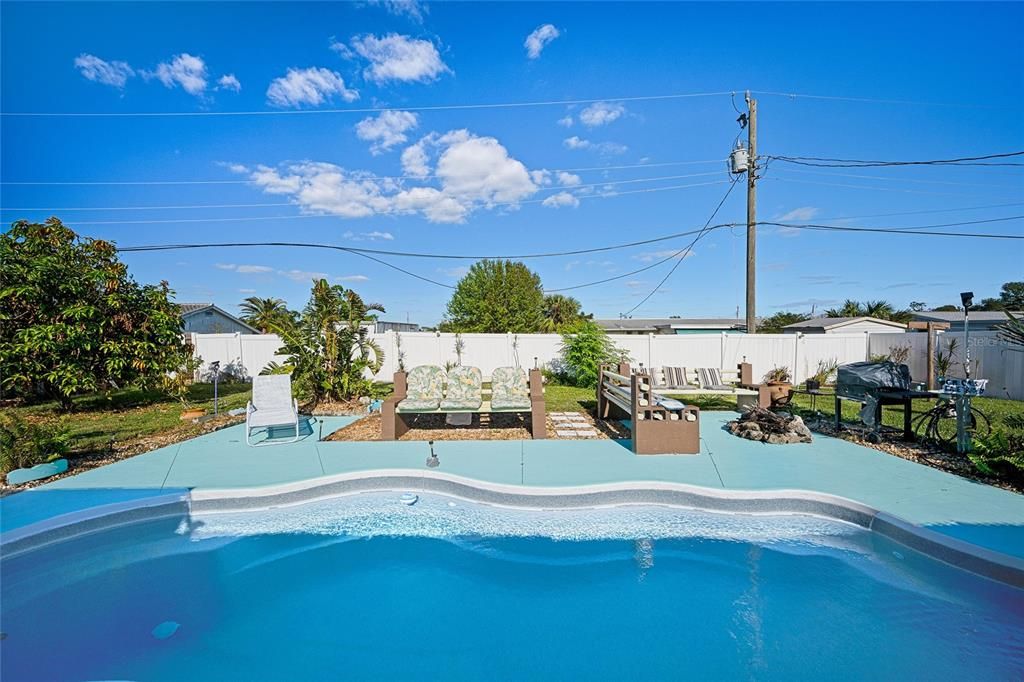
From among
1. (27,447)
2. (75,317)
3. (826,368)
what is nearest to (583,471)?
(27,447)

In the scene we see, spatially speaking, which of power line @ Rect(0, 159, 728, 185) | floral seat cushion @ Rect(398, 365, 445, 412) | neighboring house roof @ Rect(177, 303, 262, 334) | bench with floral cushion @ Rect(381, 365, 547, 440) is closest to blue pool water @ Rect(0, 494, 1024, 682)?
bench with floral cushion @ Rect(381, 365, 547, 440)

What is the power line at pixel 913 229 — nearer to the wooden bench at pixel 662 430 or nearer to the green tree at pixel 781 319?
the wooden bench at pixel 662 430

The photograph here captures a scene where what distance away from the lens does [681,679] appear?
283 centimetres

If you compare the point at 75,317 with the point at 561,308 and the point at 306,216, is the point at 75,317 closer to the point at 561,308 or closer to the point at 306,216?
the point at 306,216

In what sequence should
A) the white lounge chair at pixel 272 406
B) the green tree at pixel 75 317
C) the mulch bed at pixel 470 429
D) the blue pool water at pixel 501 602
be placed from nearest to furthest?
the blue pool water at pixel 501 602 → the white lounge chair at pixel 272 406 → the mulch bed at pixel 470 429 → the green tree at pixel 75 317

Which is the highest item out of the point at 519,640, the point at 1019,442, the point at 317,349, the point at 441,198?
the point at 441,198

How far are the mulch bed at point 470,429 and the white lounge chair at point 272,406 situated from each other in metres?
0.73

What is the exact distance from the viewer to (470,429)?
8.37m

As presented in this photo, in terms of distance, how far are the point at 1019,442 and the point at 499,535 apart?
6.42 meters

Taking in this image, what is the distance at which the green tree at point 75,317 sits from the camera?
961 centimetres

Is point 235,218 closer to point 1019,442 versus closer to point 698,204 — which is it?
point 698,204

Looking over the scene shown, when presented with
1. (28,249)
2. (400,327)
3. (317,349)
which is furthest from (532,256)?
(400,327)

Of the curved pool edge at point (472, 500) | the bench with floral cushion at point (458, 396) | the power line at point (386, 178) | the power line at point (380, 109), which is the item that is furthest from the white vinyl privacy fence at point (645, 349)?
the curved pool edge at point (472, 500)

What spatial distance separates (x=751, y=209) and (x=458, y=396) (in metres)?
10.4
